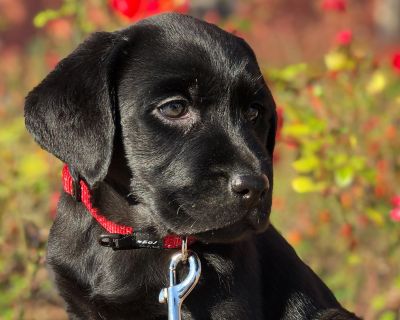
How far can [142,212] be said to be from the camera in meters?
2.96

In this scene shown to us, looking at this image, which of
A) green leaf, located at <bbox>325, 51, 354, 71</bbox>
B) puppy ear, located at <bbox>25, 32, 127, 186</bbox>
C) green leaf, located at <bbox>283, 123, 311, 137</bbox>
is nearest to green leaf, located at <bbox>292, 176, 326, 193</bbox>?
green leaf, located at <bbox>283, 123, 311, 137</bbox>

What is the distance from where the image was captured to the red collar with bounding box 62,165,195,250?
284 centimetres

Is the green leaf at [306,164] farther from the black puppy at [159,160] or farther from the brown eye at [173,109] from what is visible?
the brown eye at [173,109]

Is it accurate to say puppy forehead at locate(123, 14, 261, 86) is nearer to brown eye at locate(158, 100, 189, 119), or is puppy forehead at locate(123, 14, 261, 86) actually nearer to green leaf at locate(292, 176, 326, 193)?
brown eye at locate(158, 100, 189, 119)

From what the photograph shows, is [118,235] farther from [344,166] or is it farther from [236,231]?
[344,166]

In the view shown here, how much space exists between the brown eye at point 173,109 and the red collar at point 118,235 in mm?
352

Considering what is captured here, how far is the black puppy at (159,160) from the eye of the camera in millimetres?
2693

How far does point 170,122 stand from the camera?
2775mm

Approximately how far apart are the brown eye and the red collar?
352 mm

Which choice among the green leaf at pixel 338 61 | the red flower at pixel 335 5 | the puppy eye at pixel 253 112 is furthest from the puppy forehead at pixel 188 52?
the red flower at pixel 335 5

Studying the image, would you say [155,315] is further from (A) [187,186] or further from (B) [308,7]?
(B) [308,7]

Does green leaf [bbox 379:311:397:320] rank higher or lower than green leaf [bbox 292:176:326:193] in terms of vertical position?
lower

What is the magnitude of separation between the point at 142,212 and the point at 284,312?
23.4 inches

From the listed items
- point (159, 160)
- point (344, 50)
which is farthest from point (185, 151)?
point (344, 50)
